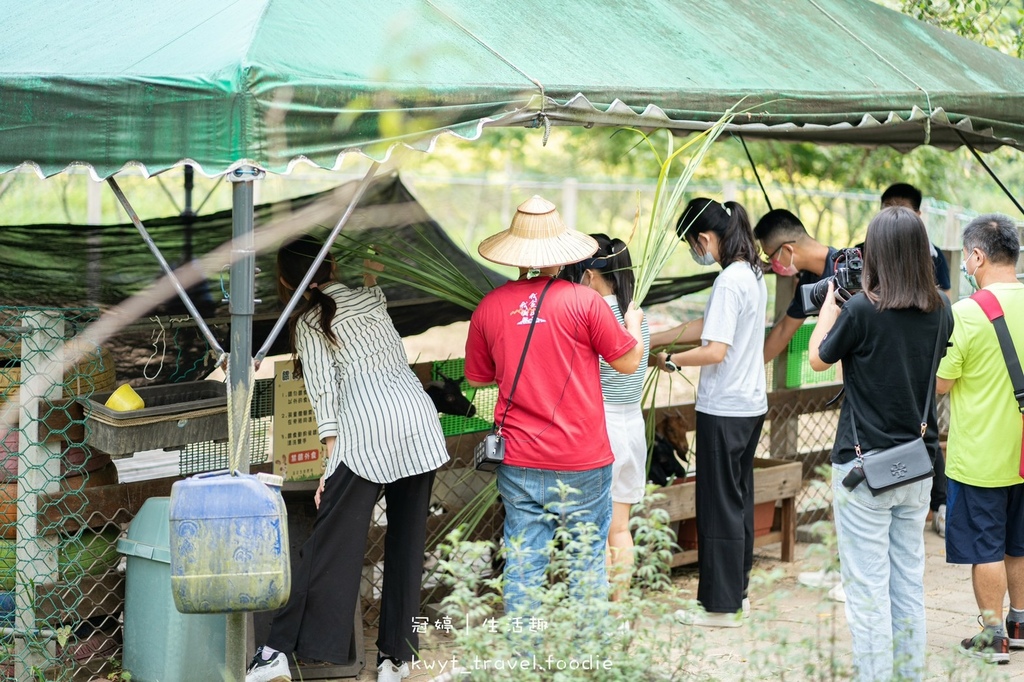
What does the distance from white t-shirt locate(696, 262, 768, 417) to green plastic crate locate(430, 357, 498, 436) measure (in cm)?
97

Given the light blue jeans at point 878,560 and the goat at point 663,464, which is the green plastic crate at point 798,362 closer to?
the goat at point 663,464

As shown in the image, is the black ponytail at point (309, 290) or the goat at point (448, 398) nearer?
the black ponytail at point (309, 290)

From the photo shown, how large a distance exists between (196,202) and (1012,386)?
45.7ft

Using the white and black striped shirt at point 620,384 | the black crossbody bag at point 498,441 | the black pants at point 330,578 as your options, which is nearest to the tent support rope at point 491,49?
the black crossbody bag at point 498,441

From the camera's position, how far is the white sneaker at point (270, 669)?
165 inches

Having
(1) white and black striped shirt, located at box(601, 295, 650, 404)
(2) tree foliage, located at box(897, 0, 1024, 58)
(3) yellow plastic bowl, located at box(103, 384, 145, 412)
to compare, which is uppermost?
(2) tree foliage, located at box(897, 0, 1024, 58)

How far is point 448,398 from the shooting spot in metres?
5.17

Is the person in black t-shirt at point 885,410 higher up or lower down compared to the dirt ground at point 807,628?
higher up

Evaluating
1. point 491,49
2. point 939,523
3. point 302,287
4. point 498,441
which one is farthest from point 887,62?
point 302,287

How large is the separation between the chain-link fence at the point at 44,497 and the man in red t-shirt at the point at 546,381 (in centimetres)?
149

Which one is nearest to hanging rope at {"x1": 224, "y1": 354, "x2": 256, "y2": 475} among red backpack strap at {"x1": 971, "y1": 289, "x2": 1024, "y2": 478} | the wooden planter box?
the wooden planter box

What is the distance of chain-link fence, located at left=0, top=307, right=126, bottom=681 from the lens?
408 cm

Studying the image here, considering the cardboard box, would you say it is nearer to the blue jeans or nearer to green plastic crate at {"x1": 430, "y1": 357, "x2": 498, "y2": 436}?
green plastic crate at {"x1": 430, "y1": 357, "x2": 498, "y2": 436}

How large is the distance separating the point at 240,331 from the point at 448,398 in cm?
181
